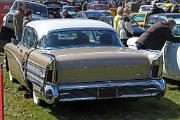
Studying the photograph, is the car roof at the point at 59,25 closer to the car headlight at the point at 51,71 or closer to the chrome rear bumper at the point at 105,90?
the car headlight at the point at 51,71

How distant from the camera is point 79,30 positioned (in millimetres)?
8008

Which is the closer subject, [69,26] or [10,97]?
[69,26]

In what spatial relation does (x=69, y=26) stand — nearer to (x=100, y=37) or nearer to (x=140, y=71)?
(x=100, y=37)

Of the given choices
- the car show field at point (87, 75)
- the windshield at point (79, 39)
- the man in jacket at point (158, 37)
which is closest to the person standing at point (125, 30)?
the man in jacket at point (158, 37)

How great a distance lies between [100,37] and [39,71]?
156 centimetres

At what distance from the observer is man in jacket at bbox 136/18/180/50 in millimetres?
9391

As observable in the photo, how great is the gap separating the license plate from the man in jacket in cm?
288

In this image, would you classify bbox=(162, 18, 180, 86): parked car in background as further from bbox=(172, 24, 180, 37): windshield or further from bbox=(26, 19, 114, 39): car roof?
bbox=(26, 19, 114, 39): car roof

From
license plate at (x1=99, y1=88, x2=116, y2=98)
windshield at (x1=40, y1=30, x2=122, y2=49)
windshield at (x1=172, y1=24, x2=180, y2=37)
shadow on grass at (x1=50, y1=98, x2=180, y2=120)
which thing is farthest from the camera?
windshield at (x1=172, y1=24, x2=180, y2=37)

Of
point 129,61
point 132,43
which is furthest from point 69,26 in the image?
point 132,43

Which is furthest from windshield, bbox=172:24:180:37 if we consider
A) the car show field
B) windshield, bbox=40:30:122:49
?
windshield, bbox=40:30:122:49

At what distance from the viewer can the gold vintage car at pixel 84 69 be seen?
6.67 m

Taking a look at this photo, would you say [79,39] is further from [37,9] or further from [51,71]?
[37,9]

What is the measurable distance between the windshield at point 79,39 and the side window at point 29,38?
1.65 ft
